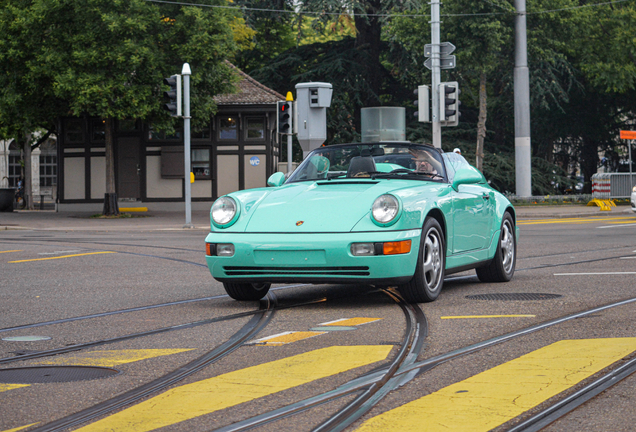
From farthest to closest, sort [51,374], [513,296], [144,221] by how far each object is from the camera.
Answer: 1. [144,221]
2. [513,296]
3. [51,374]

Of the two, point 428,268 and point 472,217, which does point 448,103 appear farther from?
point 428,268

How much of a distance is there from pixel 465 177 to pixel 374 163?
834 millimetres

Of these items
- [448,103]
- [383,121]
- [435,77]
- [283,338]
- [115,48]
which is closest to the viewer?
[283,338]

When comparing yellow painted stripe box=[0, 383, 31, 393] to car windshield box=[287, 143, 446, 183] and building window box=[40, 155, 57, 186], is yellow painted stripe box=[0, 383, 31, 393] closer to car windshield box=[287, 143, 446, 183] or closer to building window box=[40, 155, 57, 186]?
car windshield box=[287, 143, 446, 183]

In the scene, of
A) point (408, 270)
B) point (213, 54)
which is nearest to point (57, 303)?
point (408, 270)

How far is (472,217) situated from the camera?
8898mm

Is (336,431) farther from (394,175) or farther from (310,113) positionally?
(310,113)

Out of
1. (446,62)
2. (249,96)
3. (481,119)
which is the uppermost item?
(249,96)

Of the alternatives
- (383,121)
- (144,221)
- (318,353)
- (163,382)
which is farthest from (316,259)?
(144,221)

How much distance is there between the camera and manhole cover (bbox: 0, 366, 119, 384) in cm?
494

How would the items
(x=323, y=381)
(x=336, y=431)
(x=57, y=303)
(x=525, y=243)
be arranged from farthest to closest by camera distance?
(x=525, y=243), (x=57, y=303), (x=323, y=381), (x=336, y=431)

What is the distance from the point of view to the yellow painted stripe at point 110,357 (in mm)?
5406

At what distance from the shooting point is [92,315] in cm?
753

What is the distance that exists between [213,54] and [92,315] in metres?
21.6
